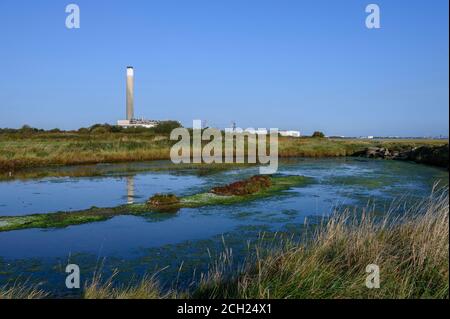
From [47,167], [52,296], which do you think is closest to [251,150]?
[47,167]

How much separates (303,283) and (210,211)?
363 inches

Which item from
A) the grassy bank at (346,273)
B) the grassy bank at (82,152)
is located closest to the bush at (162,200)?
the grassy bank at (346,273)

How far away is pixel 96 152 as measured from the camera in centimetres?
3444

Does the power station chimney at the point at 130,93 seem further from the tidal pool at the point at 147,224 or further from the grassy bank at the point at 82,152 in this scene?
the tidal pool at the point at 147,224

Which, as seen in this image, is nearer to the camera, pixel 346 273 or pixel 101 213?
pixel 346 273

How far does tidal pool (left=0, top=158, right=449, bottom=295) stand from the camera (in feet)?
27.5

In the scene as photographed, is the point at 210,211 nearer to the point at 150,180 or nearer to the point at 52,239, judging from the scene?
the point at 52,239

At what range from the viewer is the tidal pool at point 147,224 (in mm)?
8375

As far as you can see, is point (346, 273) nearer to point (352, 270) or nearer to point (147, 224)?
point (352, 270)

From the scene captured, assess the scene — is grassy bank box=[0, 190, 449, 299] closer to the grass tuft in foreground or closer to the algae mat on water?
the grass tuft in foreground

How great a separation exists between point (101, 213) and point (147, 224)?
7.23 feet

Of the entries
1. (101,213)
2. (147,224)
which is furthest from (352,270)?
(101,213)

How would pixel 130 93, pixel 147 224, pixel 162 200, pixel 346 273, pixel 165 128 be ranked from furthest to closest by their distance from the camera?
pixel 130 93
pixel 165 128
pixel 162 200
pixel 147 224
pixel 346 273

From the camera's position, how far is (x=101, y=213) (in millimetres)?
13672
